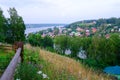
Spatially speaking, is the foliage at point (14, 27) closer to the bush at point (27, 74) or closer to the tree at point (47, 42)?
the tree at point (47, 42)

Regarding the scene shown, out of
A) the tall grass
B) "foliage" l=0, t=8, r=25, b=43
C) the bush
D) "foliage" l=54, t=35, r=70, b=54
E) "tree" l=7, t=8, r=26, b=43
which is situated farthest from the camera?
"foliage" l=54, t=35, r=70, b=54

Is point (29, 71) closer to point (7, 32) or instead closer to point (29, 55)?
point (29, 55)

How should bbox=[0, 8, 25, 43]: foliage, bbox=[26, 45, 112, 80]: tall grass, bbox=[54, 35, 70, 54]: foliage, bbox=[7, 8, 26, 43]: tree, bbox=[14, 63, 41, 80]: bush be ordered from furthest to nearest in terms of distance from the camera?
1. bbox=[54, 35, 70, 54]: foliage
2. bbox=[7, 8, 26, 43]: tree
3. bbox=[0, 8, 25, 43]: foliage
4. bbox=[26, 45, 112, 80]: tall grass
5. bbox=[14, 63, 41, 80]: bush

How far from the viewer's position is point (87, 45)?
146 ft

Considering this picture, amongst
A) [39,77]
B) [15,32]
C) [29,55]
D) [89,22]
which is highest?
[39,77]

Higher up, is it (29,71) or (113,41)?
(29,71)

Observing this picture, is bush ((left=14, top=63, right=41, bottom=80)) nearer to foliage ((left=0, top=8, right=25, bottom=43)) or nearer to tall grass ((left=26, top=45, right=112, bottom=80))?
tall grass ((left=26, top=45, right=112, bottom=80))

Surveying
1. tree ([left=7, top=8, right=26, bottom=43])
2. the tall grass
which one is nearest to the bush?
the tall grass

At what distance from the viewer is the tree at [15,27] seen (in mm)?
34656

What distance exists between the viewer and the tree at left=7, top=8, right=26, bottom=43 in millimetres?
34656

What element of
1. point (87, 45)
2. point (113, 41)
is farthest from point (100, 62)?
point (87, 45)

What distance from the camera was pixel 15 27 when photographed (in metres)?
35.1

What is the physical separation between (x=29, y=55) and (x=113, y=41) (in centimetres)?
3121

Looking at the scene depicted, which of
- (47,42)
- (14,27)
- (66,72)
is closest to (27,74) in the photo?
(66,72)
